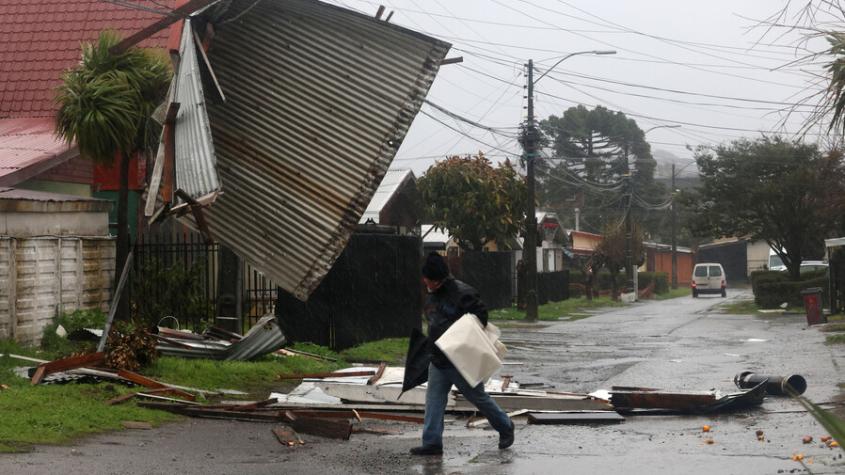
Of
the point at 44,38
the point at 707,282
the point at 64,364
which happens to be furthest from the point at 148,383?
the point at 707,282

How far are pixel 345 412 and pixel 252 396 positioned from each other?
Answer: 1939mm

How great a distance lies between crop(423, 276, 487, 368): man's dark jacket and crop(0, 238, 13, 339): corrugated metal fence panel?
7.18 m

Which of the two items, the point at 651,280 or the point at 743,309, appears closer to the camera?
the point at 743,309

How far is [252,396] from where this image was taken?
12234 mm

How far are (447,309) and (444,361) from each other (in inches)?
16.7

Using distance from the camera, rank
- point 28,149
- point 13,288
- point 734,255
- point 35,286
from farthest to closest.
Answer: point 734,255, point 28,149, point 35,286, point 13,288

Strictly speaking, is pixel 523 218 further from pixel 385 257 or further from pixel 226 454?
pixel 226 454

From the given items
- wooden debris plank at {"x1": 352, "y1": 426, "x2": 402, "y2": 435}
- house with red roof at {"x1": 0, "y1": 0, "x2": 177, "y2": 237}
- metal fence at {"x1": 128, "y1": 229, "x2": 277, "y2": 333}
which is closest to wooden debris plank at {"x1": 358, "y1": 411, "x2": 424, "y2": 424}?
wooden debris plank at {"x1": 352, "y1": 426, "x2": 402, "y2": 435}

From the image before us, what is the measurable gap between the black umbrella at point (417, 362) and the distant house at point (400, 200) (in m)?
28.8

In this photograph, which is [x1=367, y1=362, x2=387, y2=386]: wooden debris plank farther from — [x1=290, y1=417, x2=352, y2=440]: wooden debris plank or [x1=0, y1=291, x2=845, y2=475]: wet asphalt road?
[x1=290, y1=417, x2=352, y2=440]: wooden debris plank

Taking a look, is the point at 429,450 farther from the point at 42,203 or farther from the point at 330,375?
the point at 42,203

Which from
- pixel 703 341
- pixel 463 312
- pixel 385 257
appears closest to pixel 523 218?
pixel 703 341

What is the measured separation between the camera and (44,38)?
2430 cm

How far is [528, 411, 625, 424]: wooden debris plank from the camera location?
1062cm
